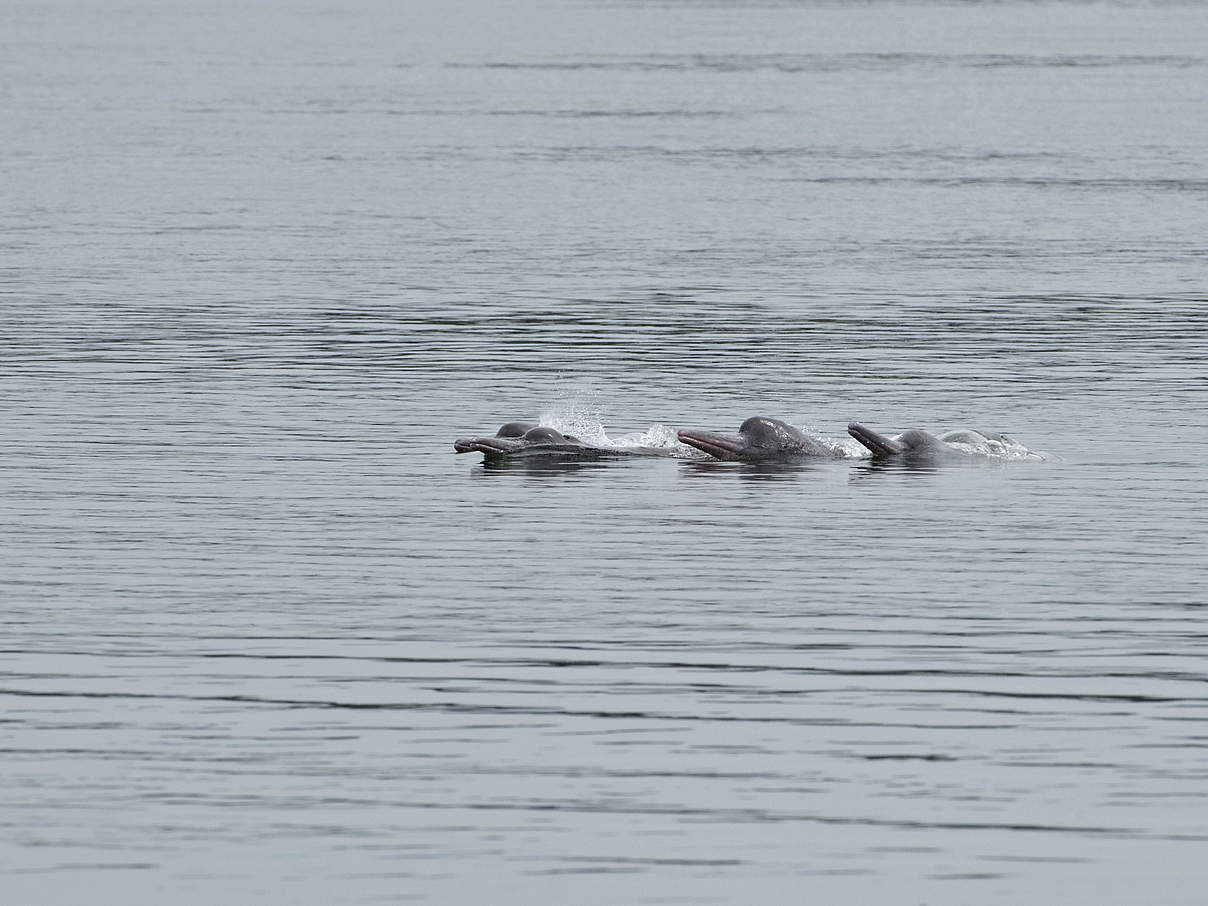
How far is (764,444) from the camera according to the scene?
92.3 feet

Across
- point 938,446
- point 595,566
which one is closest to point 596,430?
point 938,446

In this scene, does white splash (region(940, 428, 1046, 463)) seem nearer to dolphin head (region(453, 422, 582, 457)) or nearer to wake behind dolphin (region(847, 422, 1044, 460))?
wake behind dolphin (region(847, 422, 1044, 460))

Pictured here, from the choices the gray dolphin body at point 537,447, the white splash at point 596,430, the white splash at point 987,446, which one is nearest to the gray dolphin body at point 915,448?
the white splash at point 987,446

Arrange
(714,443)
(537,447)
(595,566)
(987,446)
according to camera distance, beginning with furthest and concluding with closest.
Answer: (987,446)
(537,447)
(714,443)
(595,566)

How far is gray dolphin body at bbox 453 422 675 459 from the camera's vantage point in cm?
2795

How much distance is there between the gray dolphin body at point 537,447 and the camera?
91.7 ft

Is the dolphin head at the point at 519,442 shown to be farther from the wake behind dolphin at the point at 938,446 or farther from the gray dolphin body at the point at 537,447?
the wake behind dolphin at the point at 938,446

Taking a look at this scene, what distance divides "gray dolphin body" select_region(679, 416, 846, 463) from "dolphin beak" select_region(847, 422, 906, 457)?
0.56 meters

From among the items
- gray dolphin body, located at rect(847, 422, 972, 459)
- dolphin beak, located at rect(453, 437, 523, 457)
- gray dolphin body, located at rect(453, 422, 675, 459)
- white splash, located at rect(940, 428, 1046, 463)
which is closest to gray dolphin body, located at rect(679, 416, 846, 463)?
gray dolphin body, located at rect(847, 422, 972, 459)

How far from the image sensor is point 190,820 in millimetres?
A: 15758

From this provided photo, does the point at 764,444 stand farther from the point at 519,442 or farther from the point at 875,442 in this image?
the point at 519,442

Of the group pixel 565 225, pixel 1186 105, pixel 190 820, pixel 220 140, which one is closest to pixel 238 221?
pixel 565 225

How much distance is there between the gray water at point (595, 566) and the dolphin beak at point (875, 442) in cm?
39

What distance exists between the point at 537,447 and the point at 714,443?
209 cm
